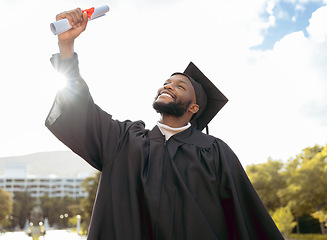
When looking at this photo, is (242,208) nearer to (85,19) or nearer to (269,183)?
(85,19)

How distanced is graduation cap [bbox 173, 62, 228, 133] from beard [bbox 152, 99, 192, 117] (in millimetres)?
337

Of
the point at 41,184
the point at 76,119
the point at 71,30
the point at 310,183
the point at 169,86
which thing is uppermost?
the point at 41,184

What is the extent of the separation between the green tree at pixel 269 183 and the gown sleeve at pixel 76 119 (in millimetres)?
44247

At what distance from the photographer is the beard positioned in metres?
3.06

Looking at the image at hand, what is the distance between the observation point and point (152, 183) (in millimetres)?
2668

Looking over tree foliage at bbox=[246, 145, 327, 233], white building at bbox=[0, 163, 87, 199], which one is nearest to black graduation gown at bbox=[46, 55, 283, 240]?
tree foliage at bbox=[246, 145, 327, 233]

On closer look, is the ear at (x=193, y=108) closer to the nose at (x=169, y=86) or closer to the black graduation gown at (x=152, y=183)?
the nose at (x=169, y=86)

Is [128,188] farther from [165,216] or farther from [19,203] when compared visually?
[19,203]

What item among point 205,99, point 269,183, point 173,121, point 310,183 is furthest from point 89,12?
point 269,183

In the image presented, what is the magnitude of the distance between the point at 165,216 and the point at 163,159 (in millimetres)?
457

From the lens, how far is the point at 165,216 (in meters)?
2.55

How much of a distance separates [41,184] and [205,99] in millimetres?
153039

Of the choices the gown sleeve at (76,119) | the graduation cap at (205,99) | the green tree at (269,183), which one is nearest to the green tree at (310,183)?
the green tree at (269,183)

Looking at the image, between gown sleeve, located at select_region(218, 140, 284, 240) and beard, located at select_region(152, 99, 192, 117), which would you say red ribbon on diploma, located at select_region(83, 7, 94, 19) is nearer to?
beard, located at select_region(152, 99, 192, 117)
